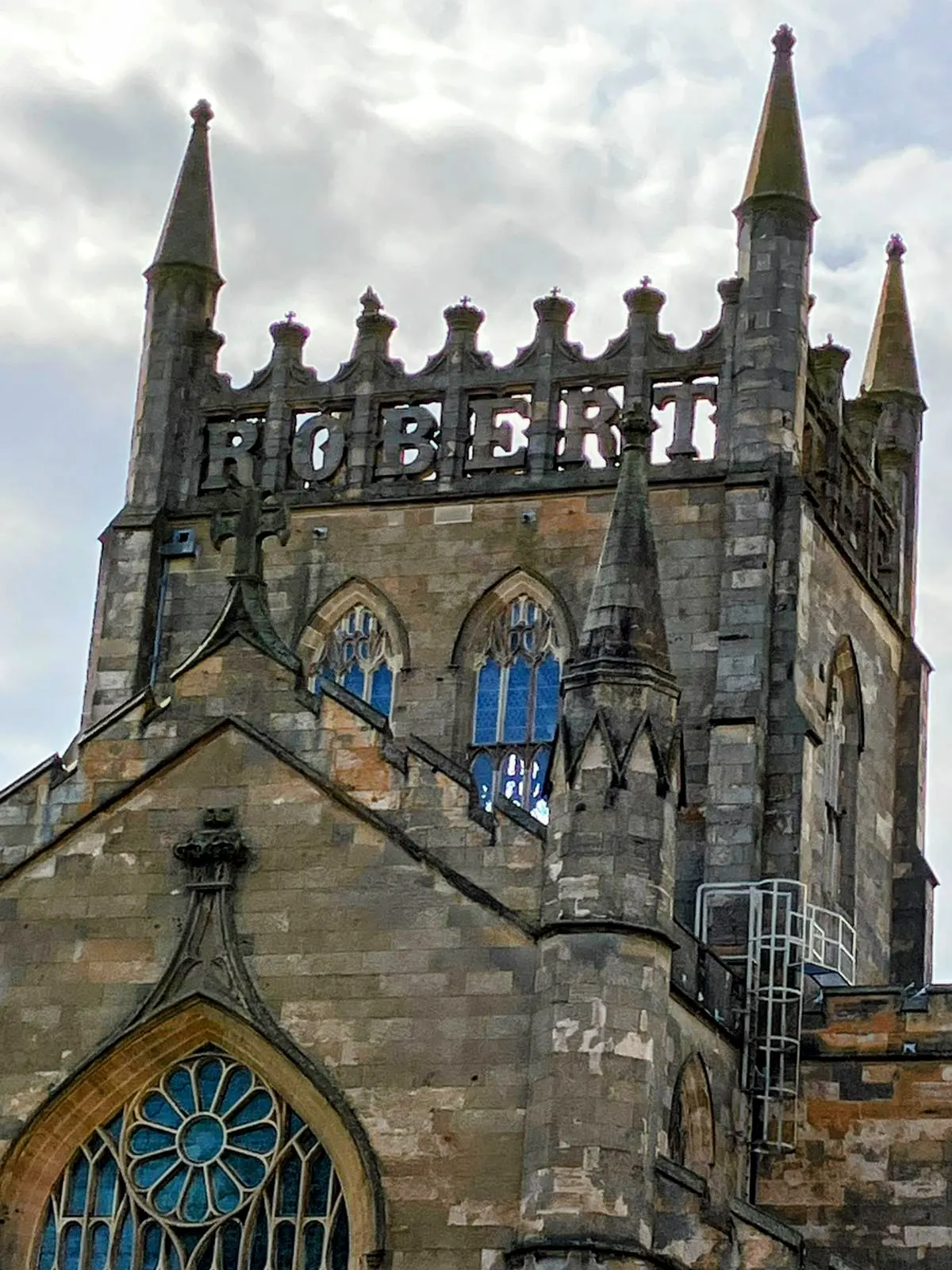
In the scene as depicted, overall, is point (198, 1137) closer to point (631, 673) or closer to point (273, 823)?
point (273, 823)

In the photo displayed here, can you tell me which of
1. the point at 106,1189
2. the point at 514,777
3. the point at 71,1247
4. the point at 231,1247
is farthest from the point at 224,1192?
the point at 514,777

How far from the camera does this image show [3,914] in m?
36.2

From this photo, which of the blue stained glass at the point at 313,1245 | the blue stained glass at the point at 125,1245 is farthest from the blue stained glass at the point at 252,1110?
the blue stained glass at the point at 125,1245

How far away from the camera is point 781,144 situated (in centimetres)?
4578

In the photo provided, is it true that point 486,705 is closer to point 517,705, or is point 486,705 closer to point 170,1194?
point 517,705

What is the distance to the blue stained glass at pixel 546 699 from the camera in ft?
142

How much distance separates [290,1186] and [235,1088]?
3.81 feet

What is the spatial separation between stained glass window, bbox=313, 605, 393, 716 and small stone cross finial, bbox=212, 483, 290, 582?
4665 millimetres

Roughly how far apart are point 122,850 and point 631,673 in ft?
18.0

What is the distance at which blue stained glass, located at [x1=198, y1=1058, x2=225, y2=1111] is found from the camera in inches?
1383

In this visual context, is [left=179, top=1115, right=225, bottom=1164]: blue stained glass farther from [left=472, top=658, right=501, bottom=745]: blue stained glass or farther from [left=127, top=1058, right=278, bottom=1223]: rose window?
[left=472, top=658, right=501, bottom=745]: blue stained glass

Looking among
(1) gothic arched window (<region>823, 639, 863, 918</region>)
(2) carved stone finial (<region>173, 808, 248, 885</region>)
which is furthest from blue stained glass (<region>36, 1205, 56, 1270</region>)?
(1) gothic arched window (<region>823, 639, 863, 918</region>)

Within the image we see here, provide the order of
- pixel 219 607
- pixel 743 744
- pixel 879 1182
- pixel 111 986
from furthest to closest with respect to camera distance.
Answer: pixel 219 607
pixel 743 744
pixel 879 1182
pixel 111 986

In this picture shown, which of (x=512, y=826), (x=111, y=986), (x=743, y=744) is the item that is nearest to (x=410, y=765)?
(x=512, y=826)
